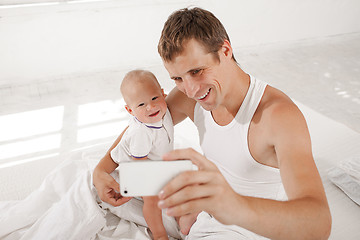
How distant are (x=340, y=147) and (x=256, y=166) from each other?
3.84ft

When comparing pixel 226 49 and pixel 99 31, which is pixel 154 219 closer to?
pixel 226 49

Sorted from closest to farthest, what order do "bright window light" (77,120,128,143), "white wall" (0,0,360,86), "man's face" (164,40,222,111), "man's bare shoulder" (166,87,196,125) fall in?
"man's face" (164,40,222,111), "man's bare shoulder" (166,87,196,125), "bright window light" (77,120,128,143), "white wall" (0,0,360,86)

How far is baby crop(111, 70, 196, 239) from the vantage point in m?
1.39

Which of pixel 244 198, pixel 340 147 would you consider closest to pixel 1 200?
pixel 244 198

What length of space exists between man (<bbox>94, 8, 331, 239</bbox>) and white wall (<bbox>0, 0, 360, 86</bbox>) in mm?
2737

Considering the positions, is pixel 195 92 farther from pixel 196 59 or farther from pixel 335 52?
pixel 335 52

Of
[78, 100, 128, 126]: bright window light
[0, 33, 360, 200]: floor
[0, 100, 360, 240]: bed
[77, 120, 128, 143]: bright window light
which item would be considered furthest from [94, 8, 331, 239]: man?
[78, 100, 128, 126]: bright window light

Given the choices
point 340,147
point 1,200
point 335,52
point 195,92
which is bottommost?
point 335,52

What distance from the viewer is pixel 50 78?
3.87 meters

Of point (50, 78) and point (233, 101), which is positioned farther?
point (50, 78)

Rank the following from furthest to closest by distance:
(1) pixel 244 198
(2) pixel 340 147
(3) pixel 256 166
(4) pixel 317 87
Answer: (4) pixel 317 87
(2) pixel 340 147
(3) pixel 256 166
(1) pixel 244 198

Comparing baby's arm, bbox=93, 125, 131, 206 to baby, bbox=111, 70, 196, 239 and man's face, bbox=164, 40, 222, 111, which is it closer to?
baby, bbox=111, 70, 196, 239

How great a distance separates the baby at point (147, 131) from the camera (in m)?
1.39

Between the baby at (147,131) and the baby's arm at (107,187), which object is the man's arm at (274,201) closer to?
the baby at (147,131)
